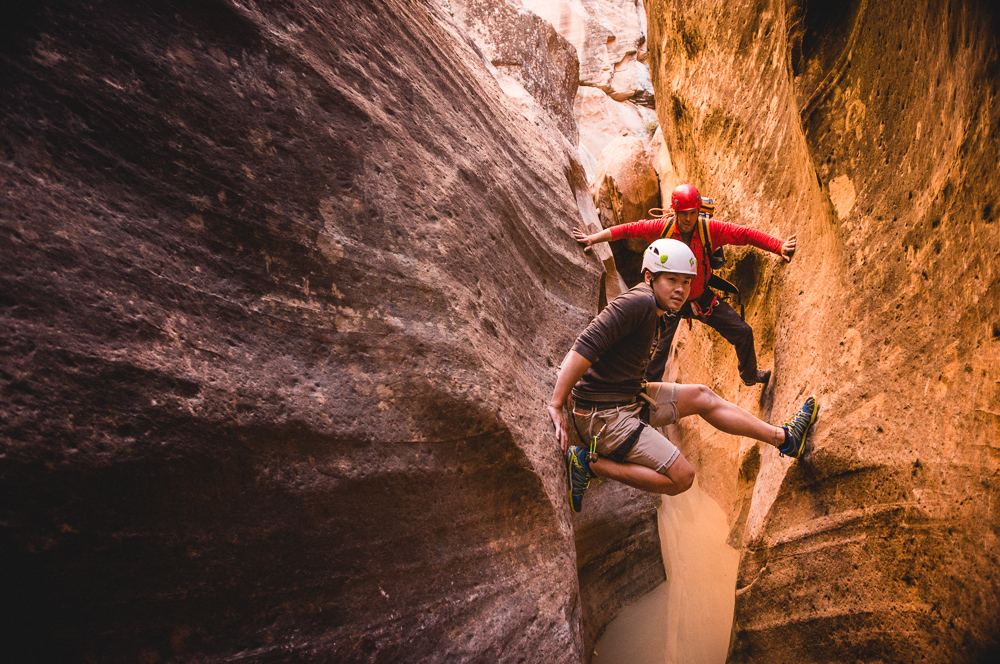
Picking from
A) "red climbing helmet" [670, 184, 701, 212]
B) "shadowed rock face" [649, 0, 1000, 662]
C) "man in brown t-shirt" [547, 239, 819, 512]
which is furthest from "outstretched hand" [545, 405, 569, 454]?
"red climbing helmet" [670, 184, 701, 212]

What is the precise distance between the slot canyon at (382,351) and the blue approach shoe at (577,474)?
0.37 ft

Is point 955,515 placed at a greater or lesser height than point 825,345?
lesser

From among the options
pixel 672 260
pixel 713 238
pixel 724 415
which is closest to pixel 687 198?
pixel 713 238

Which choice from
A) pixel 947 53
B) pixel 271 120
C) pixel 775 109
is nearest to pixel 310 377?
pixel 271 120

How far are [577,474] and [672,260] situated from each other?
166cm

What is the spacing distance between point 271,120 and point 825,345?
376 centimetres

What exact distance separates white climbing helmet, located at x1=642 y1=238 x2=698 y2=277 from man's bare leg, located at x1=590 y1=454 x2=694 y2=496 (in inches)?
50.7

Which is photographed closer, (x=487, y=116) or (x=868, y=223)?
(x=868, y=223)

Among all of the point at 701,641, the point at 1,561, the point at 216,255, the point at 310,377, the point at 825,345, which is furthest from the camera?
the point at 701,641

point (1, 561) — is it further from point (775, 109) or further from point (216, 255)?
point (775, 109)

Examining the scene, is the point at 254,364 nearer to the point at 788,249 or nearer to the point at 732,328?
the point at 732,328

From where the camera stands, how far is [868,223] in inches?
118

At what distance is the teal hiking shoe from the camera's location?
3.26 m

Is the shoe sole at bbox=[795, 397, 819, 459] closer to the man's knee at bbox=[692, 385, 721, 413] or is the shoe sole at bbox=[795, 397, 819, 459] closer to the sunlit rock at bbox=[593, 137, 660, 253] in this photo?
the man's knee at bbox=[692, 385, 721, 413]
